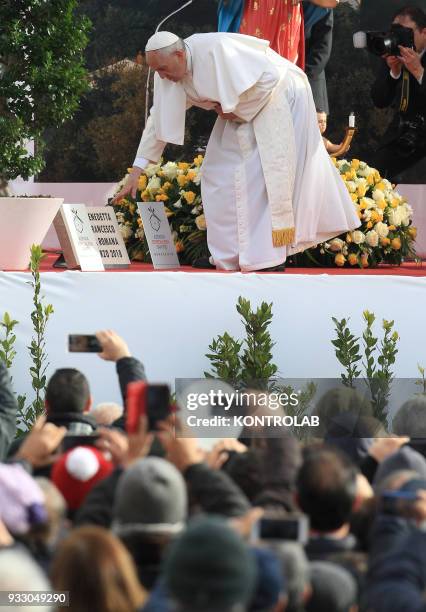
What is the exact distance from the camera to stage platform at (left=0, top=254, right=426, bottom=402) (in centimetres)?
593

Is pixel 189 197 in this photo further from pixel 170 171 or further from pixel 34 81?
pixel 34 81

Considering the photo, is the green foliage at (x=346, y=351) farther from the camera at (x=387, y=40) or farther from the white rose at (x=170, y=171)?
the camera at (x=387, y=40)

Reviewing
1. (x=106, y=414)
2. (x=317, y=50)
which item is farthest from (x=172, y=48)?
(x=106, y=414)

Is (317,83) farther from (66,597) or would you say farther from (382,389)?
(66,597)

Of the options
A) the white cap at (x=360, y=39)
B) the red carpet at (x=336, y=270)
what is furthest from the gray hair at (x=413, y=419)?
the white cap at (x=360, y=39)

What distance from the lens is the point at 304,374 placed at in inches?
237

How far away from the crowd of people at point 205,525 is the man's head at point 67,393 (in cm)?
21

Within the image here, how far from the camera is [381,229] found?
22.9 feet

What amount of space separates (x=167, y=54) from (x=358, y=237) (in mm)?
1426

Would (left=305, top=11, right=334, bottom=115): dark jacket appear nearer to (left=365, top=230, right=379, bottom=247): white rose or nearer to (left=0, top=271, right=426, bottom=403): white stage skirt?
(left=365, top=230, right=379, bottom=247): white rose

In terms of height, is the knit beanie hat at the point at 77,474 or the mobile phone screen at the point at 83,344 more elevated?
the mobile phone screen at the point at 83,344

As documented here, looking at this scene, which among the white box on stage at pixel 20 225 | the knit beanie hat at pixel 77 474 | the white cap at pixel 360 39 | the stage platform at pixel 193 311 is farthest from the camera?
the white cap at pixel 360 39

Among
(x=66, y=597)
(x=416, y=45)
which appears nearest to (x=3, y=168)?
(x=416, y=45)

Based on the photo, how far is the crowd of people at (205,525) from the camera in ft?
7.40
